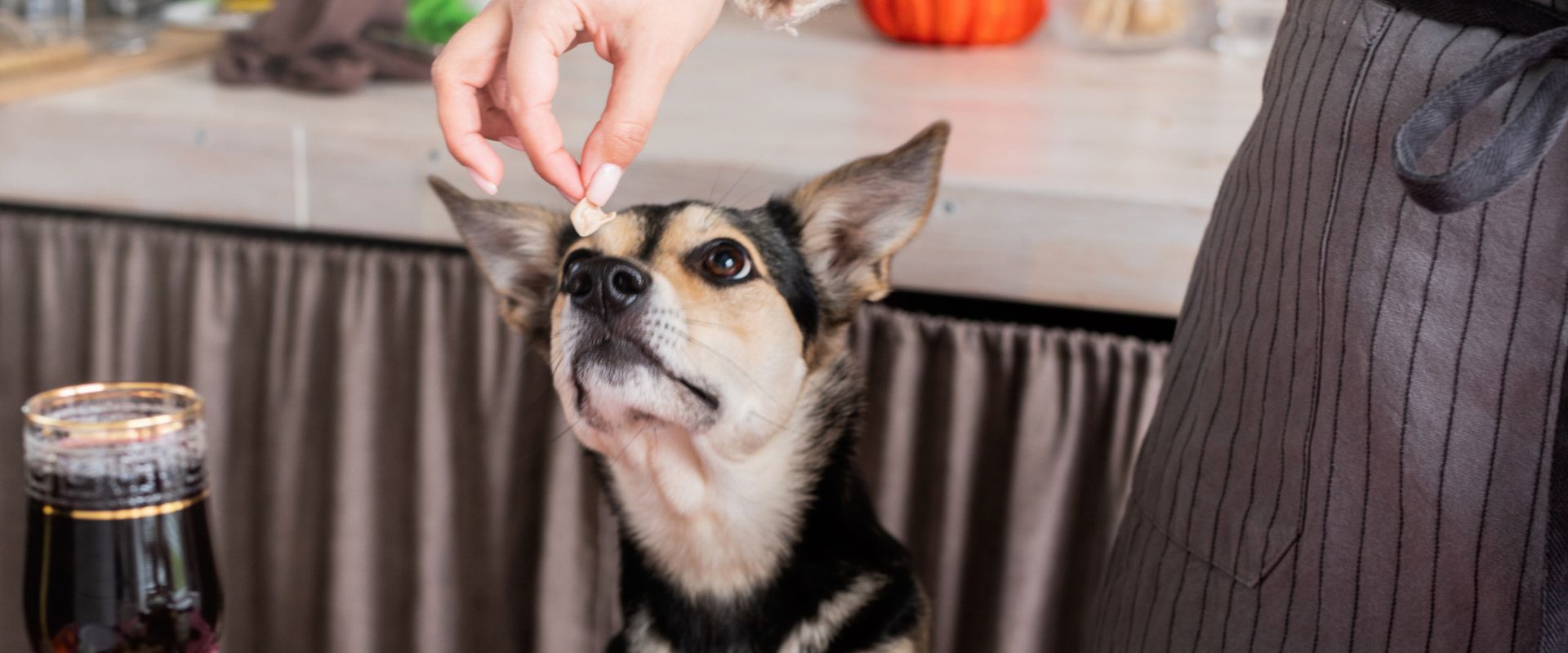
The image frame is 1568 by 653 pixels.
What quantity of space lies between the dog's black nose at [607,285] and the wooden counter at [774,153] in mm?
181

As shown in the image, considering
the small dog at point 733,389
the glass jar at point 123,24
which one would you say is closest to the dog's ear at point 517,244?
the small dog at point 733,389

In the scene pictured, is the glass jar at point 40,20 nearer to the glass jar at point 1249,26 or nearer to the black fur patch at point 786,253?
the black fur patch at point 786,253

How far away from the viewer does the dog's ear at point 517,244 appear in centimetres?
70

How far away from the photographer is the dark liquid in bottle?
689mm

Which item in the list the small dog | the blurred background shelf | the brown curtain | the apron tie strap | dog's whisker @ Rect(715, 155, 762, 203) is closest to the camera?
the apron tie strap

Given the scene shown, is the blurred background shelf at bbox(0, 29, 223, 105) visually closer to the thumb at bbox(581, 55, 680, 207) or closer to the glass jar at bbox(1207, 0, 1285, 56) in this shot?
the thumb at bbox(581, 55, 680, 207)

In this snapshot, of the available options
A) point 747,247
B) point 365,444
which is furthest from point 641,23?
point 365,444

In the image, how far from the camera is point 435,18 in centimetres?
142

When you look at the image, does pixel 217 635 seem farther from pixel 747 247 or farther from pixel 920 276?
pixel 920 276

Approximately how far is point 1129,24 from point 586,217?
4.09 ft

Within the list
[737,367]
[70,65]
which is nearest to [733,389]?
[737,367]

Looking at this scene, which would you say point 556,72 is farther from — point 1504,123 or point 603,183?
point 1504,123

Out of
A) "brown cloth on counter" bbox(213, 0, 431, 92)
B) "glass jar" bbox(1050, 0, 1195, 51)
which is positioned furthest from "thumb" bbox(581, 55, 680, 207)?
"glass jar" bbox(1050, 0, 1195, 51)

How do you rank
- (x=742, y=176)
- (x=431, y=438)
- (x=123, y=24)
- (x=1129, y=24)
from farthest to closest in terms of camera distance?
(x=1129, y=24)
(x=123, y=24)
(x=431, y=438)
(x=742, y=176)
